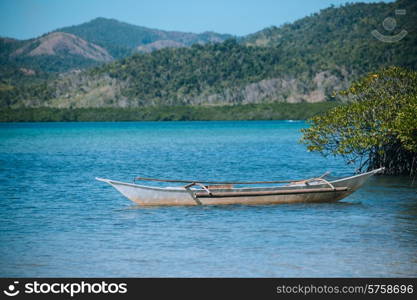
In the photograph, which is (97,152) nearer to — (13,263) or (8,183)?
(8,183)

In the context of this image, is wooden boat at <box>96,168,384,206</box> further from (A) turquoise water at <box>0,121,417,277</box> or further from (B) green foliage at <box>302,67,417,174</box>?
(B) green foliage at <box>302,67,417,174</box>

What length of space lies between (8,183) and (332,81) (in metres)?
162

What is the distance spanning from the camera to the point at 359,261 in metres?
17.8

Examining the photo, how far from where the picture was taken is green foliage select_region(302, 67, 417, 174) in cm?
3281

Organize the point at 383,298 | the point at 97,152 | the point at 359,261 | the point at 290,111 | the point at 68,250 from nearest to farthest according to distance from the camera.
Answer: the point at 383,298, the point at 359,261, the point at 68,250, the point at 97,152, the point at 290,111

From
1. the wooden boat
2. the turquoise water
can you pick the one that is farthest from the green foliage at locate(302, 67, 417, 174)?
the wooden boat

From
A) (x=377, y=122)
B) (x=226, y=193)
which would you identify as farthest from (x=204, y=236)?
(x=377, y=122)

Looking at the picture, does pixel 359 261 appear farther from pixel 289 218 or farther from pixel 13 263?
pixel 13 263

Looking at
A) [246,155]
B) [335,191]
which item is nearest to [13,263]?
[335,191]

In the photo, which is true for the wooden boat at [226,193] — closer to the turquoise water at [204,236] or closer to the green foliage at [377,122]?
the turquoise water at [204,236]

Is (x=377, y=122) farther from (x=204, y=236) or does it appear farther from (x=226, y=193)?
(x=204, y=236)

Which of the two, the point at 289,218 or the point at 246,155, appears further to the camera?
the point at 246,155

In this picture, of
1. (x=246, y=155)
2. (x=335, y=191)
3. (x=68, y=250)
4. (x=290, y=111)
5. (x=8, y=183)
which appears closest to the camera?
(x=68, y=250)

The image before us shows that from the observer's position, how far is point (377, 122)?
111 feet
